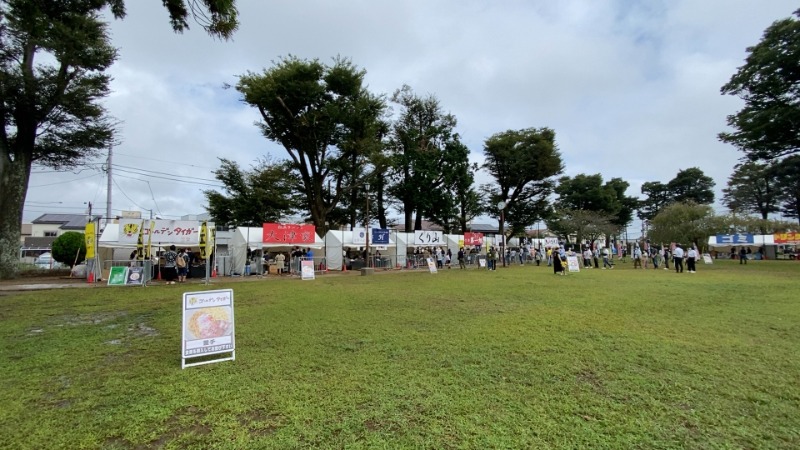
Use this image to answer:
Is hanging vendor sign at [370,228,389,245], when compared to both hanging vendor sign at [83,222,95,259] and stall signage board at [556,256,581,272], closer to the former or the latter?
stall signage board at [556,256,581,272]

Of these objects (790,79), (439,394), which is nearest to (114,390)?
(439,394)

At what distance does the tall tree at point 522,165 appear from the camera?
40.3 meters

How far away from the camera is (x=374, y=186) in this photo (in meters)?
37.7

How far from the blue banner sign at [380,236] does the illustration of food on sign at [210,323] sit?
802 inches

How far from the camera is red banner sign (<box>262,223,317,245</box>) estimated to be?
21125 millimetres

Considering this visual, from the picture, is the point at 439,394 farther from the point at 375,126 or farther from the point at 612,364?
the point at 375,126

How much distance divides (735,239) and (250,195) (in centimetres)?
4701

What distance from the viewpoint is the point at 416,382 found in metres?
3.96

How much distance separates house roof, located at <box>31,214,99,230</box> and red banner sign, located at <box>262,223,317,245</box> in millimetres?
46211

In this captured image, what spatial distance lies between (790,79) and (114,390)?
103ft

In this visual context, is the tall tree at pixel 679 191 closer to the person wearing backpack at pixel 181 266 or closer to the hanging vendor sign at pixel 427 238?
the hanging vendor sign at pixel 427 238

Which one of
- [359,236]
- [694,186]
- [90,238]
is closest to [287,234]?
[359,236]

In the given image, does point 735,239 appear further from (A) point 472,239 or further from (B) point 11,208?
(B) point 11,208

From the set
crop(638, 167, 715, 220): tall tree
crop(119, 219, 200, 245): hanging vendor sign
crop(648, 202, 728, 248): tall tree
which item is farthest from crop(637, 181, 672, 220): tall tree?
crop(119, 219, 200, 245): hanging vendor sign
